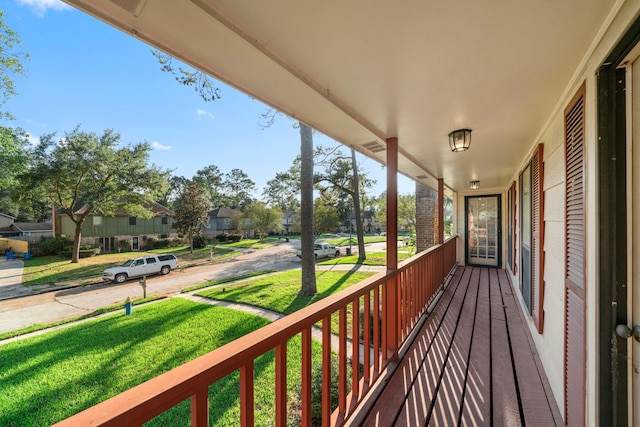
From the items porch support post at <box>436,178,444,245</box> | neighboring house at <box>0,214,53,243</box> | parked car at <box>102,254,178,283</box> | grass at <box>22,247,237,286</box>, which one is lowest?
grass at <box>22,247,237,286</box>

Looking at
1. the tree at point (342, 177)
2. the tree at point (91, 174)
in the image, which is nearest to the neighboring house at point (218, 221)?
the tree at point (91, 174)

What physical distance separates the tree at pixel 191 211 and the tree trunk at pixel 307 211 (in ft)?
48.8

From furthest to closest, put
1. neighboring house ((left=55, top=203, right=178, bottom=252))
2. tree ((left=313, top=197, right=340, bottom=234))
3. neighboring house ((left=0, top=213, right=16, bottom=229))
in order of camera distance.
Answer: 1. neighboring house ((left=0, top=213, right=16, bottom=229))
2. neighboring house ((left=55, top=203, right=178, bottom=252))
3. tree ((left=313, top=197, right=340, bottom=234))

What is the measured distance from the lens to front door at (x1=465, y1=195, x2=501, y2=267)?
21.8ft

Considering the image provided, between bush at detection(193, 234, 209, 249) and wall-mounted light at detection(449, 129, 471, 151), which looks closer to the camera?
wall-mounted light at detection(449, 129, 471, 151)

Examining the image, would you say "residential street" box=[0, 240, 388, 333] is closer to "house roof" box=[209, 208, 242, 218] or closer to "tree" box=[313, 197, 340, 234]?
"tree" box=[313, 197, 340, 234]

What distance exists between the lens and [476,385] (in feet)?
6.66

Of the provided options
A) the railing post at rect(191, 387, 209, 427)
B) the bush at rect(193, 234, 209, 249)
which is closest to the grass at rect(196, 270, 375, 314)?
the railing post at rect(191, 387, 209, 427)

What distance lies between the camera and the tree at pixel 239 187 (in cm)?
3965

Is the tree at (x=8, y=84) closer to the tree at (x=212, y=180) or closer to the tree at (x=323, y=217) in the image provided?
the tree at (x=323, y=217)

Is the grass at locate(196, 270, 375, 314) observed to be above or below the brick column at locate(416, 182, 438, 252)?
below

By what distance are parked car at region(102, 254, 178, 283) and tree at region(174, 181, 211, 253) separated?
7659 millimetres

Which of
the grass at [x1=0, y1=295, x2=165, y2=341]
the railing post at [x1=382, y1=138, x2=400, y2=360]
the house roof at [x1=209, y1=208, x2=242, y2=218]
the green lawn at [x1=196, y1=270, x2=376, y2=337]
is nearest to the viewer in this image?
the railing post at [x1=382, y1=138, x2=400, y2=360]

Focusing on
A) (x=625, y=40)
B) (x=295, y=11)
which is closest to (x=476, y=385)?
(x=625, y=40)
